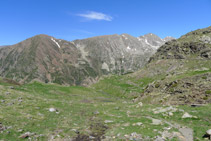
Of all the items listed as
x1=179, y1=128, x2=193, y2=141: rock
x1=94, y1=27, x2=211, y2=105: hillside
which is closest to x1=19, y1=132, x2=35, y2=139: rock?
x1=179, y1=128, x2=193, y2=141: rock

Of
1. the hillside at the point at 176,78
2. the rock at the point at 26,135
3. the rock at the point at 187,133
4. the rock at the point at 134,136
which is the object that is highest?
the hillside at the point at 176,78

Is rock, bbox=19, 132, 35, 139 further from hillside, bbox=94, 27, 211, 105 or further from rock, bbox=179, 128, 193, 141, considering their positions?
hillside, bbox=94, 27, 211, 105

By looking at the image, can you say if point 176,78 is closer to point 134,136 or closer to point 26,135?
point 134,136

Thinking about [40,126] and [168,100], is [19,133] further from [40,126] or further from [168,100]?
[168,100]

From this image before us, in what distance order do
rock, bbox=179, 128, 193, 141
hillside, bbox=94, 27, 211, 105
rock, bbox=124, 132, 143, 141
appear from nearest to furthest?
rock, bbox=179, 128, 193, 141 < rock, bbox=124, 132, 143, 141 < hillside, bbox=94, 27, 211, 105

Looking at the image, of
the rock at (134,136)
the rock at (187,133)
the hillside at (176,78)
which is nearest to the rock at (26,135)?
the rock at (134,136)

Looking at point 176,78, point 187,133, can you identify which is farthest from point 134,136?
point 176,78

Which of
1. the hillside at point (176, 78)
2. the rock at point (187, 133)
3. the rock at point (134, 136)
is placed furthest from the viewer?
the hillside at point (176, 78)

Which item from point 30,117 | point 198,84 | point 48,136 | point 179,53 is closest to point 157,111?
point 198,84

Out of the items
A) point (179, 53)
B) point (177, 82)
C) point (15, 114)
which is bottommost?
point (15, 114)

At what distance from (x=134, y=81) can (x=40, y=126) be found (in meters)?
102

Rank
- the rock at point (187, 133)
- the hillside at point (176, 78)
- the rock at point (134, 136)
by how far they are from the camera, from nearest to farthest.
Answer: the rock at point (187, 133)
the rock at point (134, 136)
the hillside at point (176, 78)

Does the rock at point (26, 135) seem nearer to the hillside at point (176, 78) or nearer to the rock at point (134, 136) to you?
the rock at point (134, 136)

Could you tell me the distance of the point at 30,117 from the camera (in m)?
24.5
